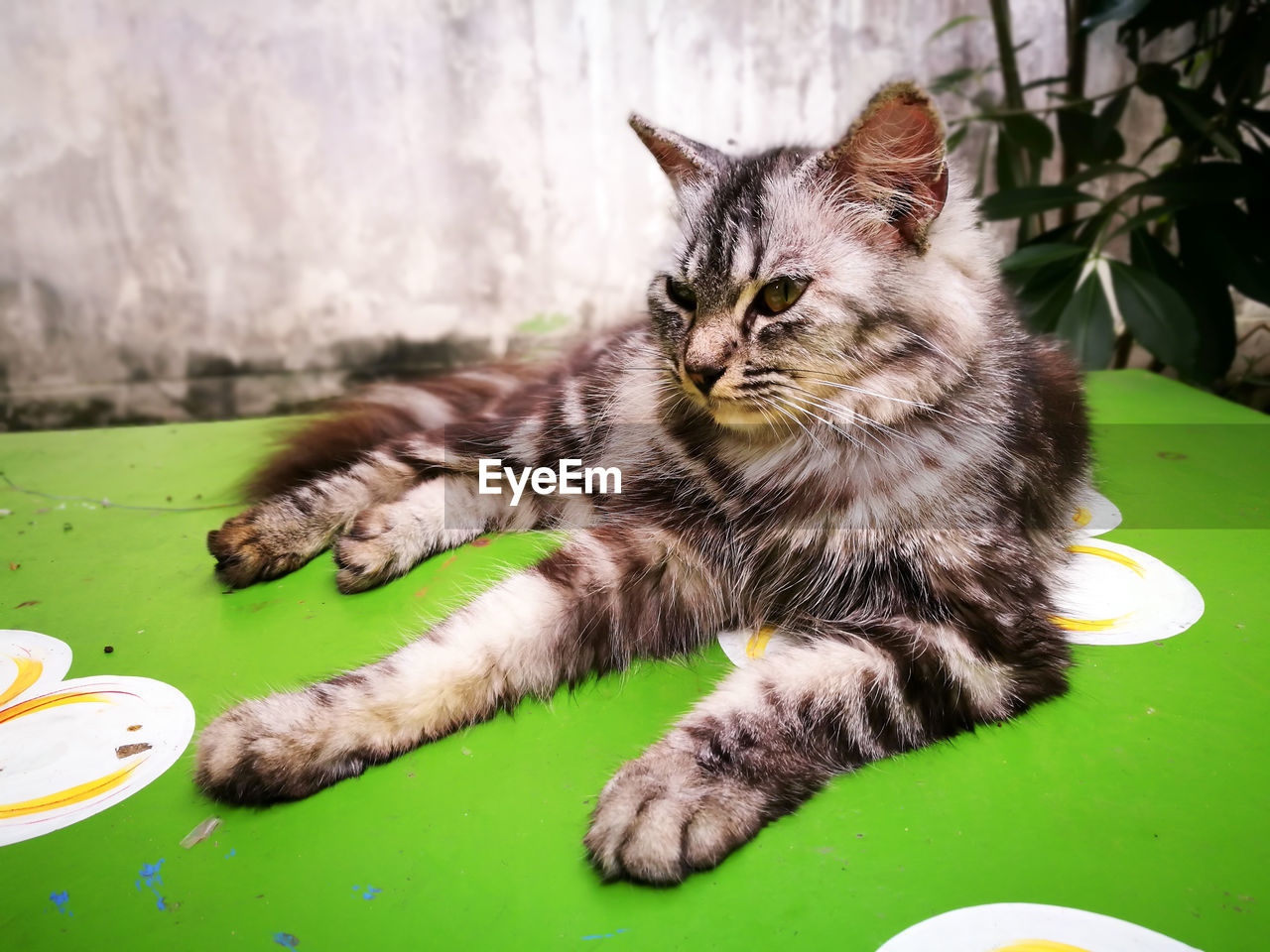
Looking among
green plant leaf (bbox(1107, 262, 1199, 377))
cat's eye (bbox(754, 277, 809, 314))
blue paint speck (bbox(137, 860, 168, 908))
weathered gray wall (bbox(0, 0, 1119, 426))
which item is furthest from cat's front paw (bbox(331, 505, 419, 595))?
green plant leaf (bbox(1107, 262, 1199, 377))

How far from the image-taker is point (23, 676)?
1032 millimetres

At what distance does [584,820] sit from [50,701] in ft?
2.33

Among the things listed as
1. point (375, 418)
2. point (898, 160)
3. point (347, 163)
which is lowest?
point (375, 418)

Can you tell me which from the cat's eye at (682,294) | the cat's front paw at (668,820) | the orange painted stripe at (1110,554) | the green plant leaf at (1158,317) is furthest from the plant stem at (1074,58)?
the cat's front paw at (668,820)

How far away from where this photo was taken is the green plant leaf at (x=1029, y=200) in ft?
6.72

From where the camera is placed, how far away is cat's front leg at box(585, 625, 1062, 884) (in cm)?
74

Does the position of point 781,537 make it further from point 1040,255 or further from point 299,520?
point 1040,255

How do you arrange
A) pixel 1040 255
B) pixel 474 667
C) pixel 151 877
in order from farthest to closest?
pixel 1040 255, pixel 474 667, pixel 151 877

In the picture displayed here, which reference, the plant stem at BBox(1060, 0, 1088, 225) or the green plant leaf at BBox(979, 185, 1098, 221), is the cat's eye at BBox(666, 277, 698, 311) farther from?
the plant stem at BBox(1060, 0, 1088, 225)

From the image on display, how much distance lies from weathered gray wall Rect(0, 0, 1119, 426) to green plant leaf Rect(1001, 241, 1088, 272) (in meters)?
0.89

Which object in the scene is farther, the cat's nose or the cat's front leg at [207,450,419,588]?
the cat's front leg at [207,450,419,588]

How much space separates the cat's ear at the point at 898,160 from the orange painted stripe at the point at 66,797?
43.6 inches

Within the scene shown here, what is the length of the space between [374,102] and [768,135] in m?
1.22

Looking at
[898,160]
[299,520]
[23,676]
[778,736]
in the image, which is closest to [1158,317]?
[898,160]
